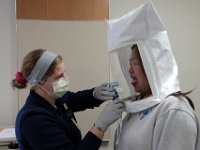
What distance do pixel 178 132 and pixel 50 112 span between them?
0.74 m

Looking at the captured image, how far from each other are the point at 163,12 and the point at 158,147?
216 cm

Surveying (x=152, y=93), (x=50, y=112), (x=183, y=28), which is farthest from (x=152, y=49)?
(x=183, y=28)

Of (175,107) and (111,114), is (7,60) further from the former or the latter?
(175,107)

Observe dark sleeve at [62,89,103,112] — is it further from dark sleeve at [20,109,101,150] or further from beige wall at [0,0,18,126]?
beige wall at [0,0,18,126]

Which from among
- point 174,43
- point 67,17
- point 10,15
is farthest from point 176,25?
point 10,15

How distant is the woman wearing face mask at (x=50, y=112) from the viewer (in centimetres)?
145

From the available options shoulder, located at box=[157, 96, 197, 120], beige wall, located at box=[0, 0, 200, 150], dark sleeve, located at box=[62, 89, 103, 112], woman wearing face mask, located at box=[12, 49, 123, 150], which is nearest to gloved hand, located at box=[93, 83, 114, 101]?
woman wearing face mask, located at box=[12, 49, 123, 150]

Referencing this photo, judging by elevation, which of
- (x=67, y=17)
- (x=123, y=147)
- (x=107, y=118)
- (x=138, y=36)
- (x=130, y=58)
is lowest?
(x=123, y=147)

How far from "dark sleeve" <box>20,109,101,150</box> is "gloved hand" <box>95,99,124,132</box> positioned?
81 millimetres

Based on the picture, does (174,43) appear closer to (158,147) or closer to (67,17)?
(67,17)

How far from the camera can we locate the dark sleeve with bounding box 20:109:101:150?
1.44m

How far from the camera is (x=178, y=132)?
1131 millimetres

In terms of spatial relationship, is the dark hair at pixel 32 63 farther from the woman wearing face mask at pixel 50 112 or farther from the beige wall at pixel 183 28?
the beige wall at pixel 183 28

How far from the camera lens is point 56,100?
1.80m
